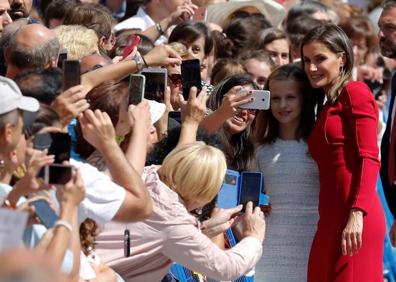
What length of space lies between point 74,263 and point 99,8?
12.7ft

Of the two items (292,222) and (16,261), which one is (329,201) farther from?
(16,261)

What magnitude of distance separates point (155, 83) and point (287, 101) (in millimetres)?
1535

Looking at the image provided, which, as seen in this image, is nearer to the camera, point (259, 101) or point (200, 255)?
point (200, 255)

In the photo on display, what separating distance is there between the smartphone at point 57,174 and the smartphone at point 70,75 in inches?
33.9

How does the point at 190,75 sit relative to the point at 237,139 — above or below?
above

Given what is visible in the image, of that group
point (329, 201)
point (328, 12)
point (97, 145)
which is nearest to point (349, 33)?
point (328, 12)

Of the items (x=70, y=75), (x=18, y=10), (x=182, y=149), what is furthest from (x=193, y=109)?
(x=18, y=10)

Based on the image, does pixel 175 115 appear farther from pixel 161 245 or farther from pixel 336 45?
pixel 161 245

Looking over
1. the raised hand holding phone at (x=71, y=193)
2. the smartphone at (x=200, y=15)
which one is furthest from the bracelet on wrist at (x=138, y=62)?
the smartphone at (x=200, y=15)

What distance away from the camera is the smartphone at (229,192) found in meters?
5.84

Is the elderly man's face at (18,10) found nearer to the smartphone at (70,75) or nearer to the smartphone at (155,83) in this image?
the smartphone at (155,83)

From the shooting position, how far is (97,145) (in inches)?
172

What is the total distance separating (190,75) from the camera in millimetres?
5762

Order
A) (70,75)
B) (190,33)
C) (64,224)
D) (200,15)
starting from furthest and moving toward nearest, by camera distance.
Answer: (200,15) < (190,33) < (70,75) < (64,224)
